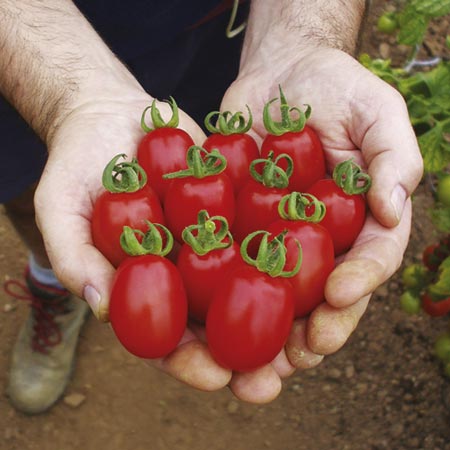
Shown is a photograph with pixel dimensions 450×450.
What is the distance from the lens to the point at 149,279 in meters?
1.53

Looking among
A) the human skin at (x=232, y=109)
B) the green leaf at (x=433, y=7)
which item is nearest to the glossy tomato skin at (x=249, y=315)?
the human skin at (x=232, y=109)

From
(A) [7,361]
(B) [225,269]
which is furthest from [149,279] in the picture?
(A) [7,361]

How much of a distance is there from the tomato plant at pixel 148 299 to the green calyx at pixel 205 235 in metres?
0.06

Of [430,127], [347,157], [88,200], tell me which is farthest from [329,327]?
[430,127]

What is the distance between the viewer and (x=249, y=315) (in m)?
1.52

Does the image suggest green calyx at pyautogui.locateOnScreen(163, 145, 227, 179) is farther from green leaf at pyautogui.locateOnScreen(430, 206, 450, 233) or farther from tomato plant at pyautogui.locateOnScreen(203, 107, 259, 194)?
green leaf at pyautogui.locateOnScreen(430, 206, 450, 233)

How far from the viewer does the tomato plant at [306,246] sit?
1.61 meters

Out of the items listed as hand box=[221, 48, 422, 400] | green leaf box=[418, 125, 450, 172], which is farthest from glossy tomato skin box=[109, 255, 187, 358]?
green leaf box=[418, 125, 450, 172]

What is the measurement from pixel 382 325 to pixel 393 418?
1.38ft

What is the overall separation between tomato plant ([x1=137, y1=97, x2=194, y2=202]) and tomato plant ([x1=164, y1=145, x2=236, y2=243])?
0.28 ft

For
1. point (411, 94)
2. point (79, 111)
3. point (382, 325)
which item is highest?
point (79, 111)

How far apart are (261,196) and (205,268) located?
25 cm

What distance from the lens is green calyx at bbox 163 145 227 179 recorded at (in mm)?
1673

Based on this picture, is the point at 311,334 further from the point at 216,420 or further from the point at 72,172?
the point at 216,420
